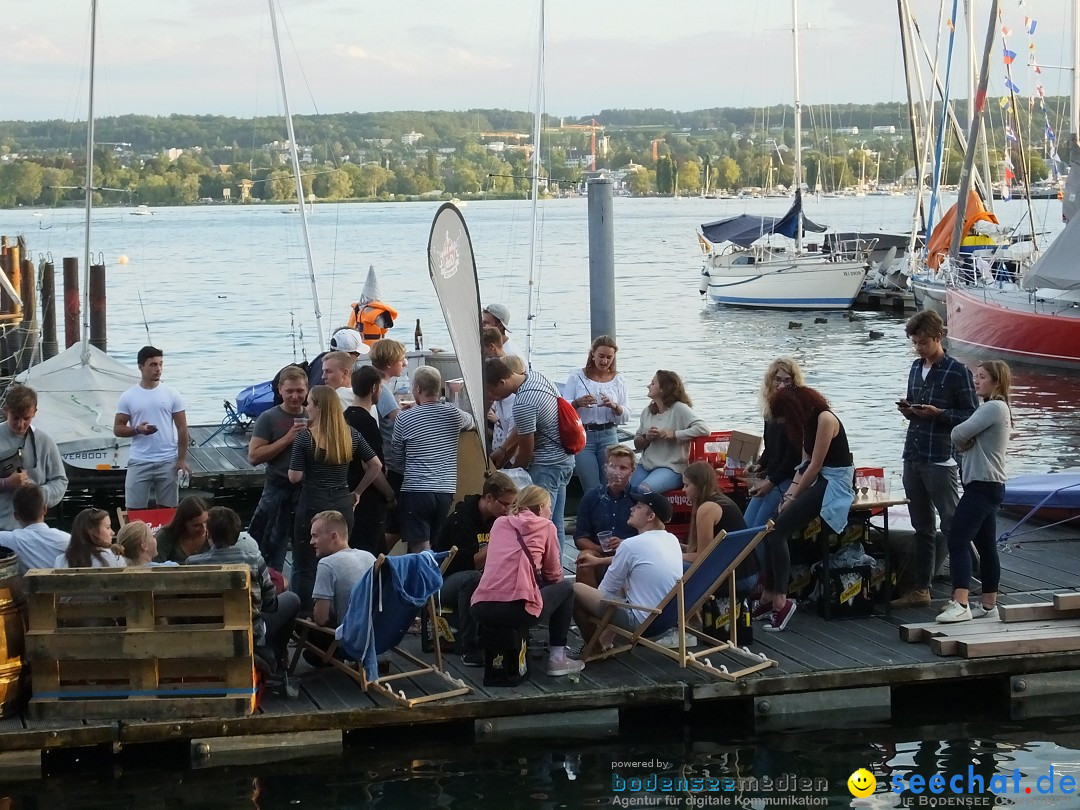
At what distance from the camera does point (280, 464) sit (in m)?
9.09

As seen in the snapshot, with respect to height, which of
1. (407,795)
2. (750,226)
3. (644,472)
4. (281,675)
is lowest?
(407,795)

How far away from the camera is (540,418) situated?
9.35 metres

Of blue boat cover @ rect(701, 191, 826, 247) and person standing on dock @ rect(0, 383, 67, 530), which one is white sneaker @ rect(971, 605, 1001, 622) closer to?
person standing on dock @ rect(0, 383, 67, 530)

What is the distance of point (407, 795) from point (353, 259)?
99.6m

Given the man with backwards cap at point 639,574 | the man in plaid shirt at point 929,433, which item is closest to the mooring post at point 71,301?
the man with backwards cap at point 639,574

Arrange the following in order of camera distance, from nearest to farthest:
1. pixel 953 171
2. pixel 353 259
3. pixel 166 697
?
pixel 166 697 < pixel 953 171 < pixel 353 259

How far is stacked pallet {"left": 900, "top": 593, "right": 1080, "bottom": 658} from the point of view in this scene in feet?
27.0

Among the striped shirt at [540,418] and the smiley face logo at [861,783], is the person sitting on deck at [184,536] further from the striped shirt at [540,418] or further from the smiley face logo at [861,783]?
the smiley face logo at [861,783]

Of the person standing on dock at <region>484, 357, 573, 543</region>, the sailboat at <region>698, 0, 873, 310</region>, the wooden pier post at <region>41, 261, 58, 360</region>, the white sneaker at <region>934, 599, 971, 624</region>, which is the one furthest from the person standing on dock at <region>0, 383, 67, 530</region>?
the sailboat at <region>698, 0, 873, 310</region>

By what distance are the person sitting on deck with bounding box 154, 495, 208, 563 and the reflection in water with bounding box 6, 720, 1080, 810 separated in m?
1.17

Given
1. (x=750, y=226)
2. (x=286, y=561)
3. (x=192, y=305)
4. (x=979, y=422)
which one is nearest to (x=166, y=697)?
(x=286, y=561)

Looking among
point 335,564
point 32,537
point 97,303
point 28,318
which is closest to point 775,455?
point 335,564

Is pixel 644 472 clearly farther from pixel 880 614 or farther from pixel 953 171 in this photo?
pixel 953 171

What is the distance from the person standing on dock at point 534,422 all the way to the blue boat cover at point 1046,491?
14.4 feet
